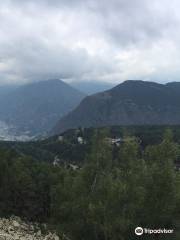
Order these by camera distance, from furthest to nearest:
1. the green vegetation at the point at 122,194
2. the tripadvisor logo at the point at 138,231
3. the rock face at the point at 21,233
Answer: the green vegetation at the point at 122,194 → the tripadvisor logo at the point at 138,231 → the rock face at the point at 21,233

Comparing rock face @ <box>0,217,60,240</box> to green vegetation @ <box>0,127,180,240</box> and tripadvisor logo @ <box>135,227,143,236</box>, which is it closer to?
green vegetation @ <box>0,127,180,240</box>

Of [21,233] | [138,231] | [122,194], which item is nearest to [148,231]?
[138,231]

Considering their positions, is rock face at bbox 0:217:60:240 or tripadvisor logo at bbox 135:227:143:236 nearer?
rock face at bbox 0:217:60:240

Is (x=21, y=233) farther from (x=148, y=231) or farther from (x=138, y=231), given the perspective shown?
(x=148, y=231)

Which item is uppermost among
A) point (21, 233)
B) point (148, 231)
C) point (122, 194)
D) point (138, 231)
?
point (122, 194)

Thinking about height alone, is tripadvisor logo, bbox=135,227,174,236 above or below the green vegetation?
below

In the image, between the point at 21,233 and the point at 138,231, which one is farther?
the point at 138,231

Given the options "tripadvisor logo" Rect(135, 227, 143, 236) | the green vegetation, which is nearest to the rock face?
the green vegetation

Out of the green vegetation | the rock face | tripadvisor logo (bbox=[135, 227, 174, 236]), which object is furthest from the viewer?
the green vegetation

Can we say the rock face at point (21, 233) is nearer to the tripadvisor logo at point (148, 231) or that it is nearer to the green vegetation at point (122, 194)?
the green vegetation at point (122, 194)

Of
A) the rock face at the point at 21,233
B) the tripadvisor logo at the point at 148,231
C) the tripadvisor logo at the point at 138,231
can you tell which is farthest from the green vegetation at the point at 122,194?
the rock face at the point at 21,233

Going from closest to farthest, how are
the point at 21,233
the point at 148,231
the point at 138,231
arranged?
1. the point at 21,233
2. the point at 138,231
3. the point at 148,231

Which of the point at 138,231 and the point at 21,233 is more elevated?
the point at 21,233
